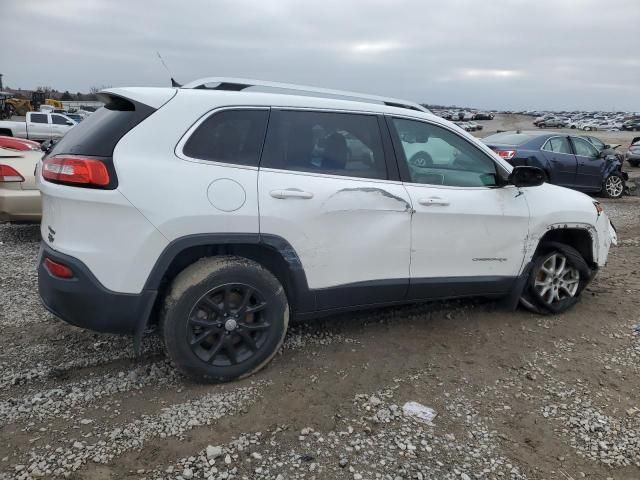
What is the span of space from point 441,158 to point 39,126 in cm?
2162

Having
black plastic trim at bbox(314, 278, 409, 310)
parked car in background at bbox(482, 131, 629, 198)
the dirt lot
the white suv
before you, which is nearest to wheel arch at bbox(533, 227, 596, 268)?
the white suv

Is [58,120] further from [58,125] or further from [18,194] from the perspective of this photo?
[18,194]

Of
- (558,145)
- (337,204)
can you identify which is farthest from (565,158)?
(337,204)

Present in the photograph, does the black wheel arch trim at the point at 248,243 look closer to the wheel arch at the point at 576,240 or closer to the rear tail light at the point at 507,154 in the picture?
the wheel arch at the point at 576,240

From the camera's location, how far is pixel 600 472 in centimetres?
253

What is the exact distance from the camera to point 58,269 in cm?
279

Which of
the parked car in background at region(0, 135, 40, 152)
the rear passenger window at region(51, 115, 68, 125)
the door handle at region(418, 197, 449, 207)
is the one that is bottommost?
the rear passenger window at region(51, 115, 68, 125)

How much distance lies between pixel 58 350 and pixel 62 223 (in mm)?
1247

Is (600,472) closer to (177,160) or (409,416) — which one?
(409,416)

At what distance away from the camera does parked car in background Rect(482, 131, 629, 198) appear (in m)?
10.8

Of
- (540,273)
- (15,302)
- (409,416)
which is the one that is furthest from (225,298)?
(540,273)

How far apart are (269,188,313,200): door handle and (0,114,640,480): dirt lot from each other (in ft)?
3.83

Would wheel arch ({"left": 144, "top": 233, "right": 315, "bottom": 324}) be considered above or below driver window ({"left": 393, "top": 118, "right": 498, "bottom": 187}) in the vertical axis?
below

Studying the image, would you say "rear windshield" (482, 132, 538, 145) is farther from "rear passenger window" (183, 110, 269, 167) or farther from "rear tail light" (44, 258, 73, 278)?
"rear tail light" (44, 258, 73, 278)
